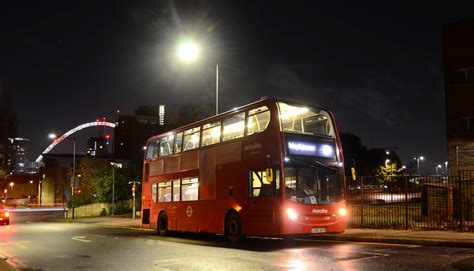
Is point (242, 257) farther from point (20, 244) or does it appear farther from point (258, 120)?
point (20, 244)

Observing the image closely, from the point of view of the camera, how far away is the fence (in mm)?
19500

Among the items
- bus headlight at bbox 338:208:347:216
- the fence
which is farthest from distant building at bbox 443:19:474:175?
bus headlight at bbox 338:208:347:216

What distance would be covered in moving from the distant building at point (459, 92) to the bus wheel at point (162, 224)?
1816 cm

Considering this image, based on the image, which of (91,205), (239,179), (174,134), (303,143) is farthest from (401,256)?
(91,205)

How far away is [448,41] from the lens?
101 ft

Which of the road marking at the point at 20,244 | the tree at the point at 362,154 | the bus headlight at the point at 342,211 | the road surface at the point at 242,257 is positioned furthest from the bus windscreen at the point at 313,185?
the tree at the point at 362,154

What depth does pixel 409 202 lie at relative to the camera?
20.1 m

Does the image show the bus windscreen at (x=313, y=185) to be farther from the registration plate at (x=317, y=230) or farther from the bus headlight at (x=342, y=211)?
the registration plate at (x=317, y=230)

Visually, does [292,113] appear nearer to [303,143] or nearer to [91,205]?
[303,143]

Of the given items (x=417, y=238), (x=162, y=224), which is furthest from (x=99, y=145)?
(x=417, y=238)

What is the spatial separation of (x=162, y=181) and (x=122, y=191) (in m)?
26.1

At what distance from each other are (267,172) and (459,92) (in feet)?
66.5

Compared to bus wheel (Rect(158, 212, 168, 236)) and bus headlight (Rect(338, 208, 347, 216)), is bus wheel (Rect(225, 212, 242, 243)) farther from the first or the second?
bus wheel (Rect(158, 212, 168, 236))

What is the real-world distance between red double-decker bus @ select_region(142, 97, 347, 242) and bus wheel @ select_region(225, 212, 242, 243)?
0.11 feet
